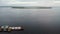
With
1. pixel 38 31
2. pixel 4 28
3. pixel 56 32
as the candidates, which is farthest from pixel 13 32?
pixel 56 32

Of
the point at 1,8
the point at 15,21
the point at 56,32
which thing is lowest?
the point at 56,32

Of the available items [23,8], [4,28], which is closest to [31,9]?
[23,8]

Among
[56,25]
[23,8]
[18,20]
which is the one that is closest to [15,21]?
[18,20]

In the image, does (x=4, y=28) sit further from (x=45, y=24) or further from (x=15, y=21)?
(x=45, y=24)

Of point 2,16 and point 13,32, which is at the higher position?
point 2,16

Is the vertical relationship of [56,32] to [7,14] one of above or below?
below

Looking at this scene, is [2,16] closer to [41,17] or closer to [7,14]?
[7,14]
